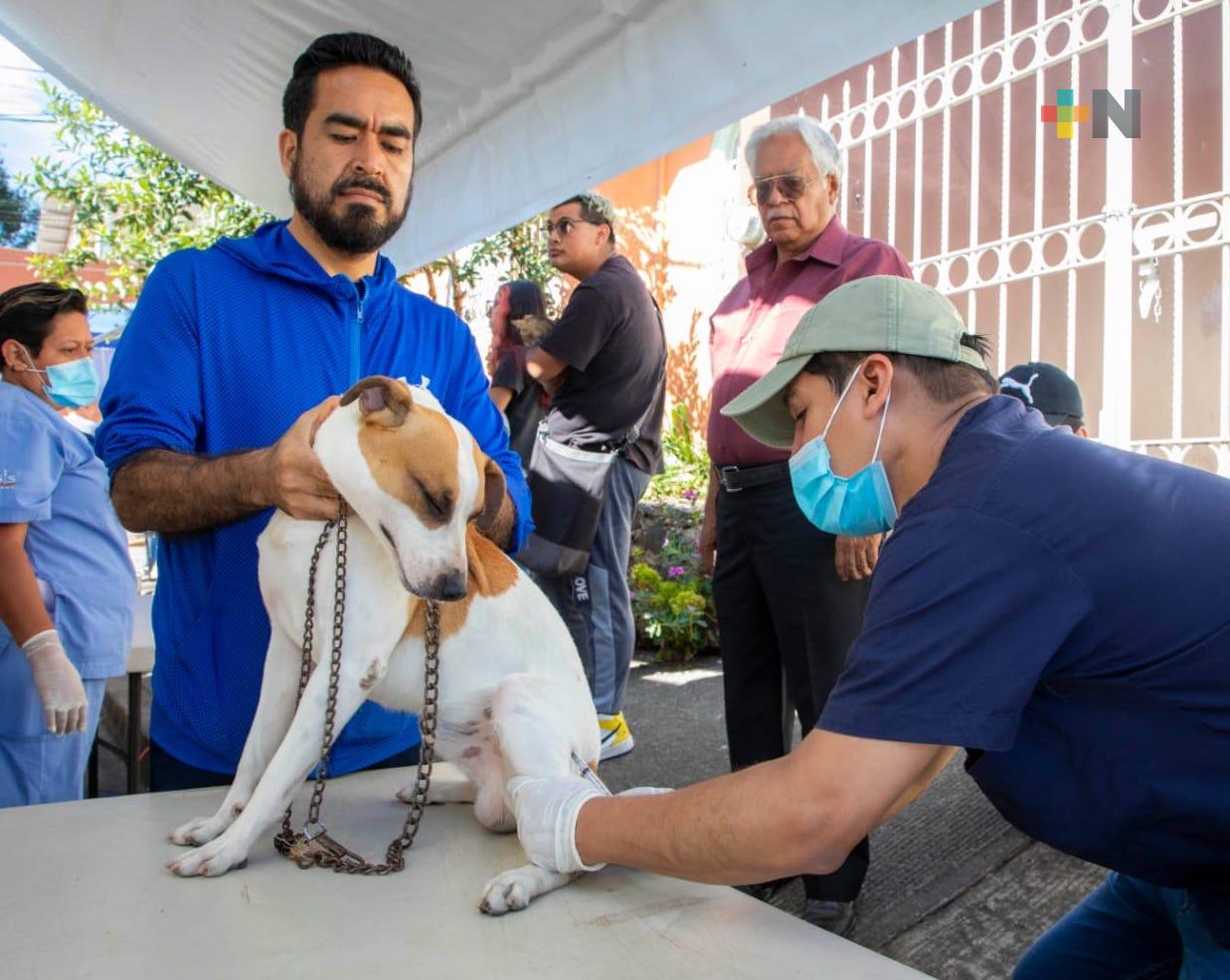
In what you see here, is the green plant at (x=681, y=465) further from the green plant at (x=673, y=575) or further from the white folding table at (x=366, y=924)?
the white folding table at (x=366, y=924)

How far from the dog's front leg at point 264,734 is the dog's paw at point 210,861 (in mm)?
90

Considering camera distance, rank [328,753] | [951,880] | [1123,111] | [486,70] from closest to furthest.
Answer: [328,753] < [486,70] < [951,880] < [1123,111]

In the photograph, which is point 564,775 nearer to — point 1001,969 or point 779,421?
point 779,421

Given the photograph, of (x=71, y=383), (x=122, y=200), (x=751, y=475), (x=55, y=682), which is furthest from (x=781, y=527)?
(x=122, y=200)

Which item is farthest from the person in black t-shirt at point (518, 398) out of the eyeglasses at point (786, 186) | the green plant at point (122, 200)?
the green plant at point (122, 200)

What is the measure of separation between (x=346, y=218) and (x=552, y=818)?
3.44 ft

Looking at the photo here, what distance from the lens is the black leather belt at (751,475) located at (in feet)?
9.68

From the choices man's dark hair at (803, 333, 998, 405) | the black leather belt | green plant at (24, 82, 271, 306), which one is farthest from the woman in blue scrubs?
green plant at (24, 82, 271, 306)

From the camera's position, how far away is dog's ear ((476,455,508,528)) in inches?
63.1

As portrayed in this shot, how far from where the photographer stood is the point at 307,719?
1.42 metres

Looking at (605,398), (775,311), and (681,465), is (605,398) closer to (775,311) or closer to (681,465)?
(775,311)

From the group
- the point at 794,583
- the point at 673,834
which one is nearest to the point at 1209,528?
the point at 673,834

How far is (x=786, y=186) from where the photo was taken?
10.3ft

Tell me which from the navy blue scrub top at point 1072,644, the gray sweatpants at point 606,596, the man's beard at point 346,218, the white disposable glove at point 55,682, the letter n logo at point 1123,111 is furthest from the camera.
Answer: the letter n logo at point 1123,111
